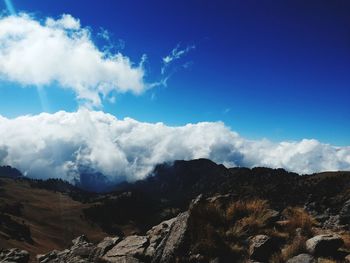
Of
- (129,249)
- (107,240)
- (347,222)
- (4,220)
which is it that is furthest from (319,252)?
(4,220)

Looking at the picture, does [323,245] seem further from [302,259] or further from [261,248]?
[261,248]

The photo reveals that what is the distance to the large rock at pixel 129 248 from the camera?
2211cm

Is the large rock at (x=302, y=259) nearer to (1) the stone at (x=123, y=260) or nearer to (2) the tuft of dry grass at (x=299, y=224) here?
(2) the tuft of dry grass at (x=299, y=224)

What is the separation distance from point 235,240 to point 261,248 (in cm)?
160

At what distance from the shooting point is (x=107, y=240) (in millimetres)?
26953

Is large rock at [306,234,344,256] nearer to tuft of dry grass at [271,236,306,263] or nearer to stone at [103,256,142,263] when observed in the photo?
tuft of dry grass at [271,236,306,263]

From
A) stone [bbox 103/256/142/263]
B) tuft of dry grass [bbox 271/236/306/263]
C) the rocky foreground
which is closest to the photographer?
tuft of dry grass [bbox 271/236/306/263]

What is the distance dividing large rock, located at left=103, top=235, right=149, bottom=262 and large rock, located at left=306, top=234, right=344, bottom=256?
9.11 meters

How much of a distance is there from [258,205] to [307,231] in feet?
11.8

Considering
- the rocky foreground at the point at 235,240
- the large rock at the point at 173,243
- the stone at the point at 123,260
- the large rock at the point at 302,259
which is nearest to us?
the large rock at the point at 302,259

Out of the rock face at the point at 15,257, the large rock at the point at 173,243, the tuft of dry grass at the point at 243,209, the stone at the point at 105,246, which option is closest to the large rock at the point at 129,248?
the stone at the point at 105,246

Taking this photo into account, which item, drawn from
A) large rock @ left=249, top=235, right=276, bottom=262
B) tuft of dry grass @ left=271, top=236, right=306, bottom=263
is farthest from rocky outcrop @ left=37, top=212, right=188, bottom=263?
tuft of dry grass @ left=271, top=236, right=306, bottom=263

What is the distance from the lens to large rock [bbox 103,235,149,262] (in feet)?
72.5

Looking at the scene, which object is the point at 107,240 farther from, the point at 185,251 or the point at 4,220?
the point at 4,220
